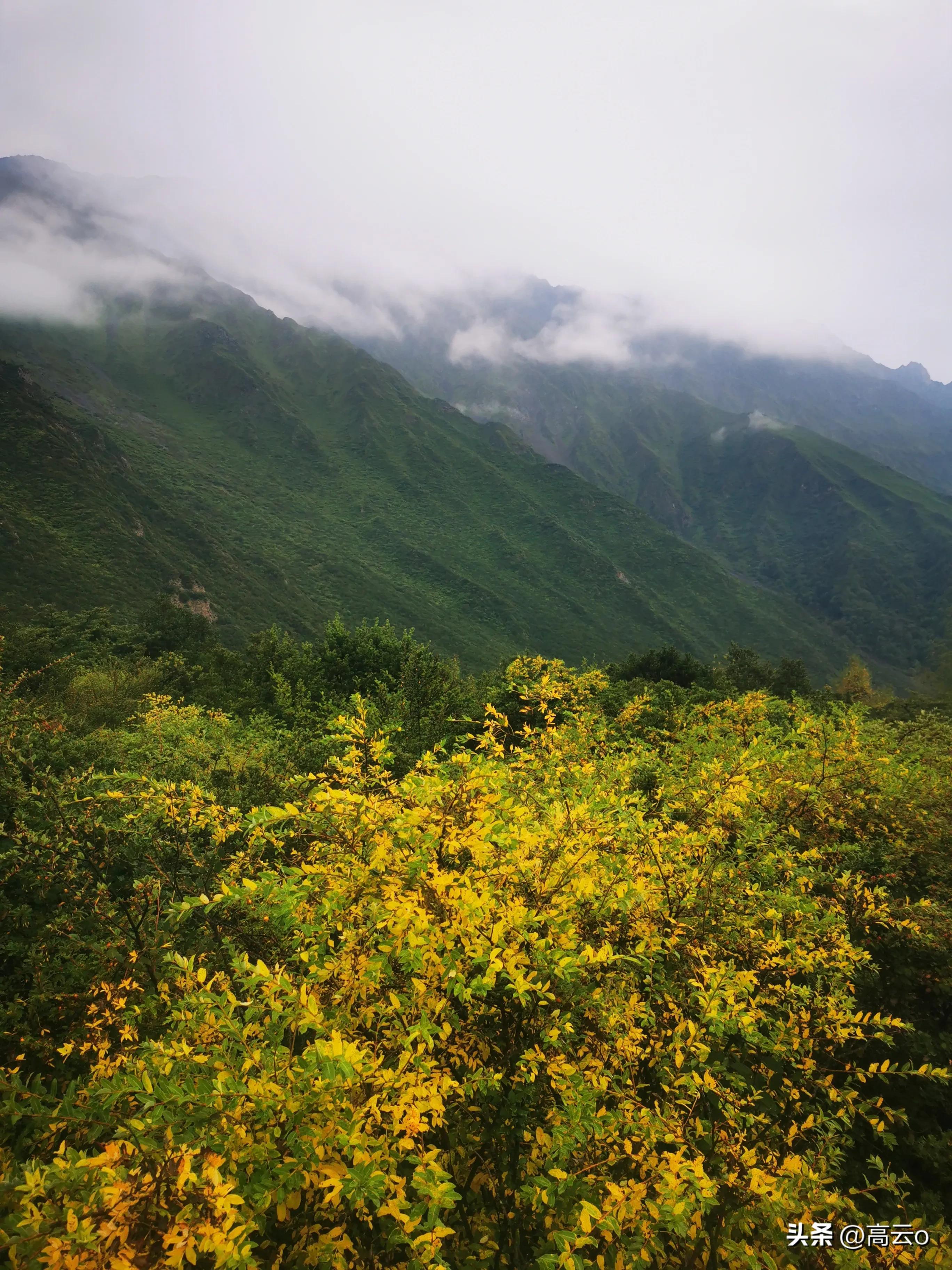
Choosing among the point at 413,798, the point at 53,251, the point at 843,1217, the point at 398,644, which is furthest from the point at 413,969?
the point at 53,251

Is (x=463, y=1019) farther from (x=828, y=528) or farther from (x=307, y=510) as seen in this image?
(x=828, y=528)

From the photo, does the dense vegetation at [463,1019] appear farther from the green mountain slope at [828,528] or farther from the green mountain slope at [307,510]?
the green mountain slope at [828,528]

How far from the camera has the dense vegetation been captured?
2.42 metres

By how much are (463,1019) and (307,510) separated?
98.8 m

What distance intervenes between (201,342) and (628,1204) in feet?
510

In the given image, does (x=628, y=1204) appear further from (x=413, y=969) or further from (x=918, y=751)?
(x=918, y=751)

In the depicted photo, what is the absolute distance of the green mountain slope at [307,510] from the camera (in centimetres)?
5653

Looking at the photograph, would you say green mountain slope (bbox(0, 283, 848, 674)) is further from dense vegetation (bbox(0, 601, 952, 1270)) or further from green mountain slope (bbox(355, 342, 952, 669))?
dense vegetation (bbox(0, 601, 952, 1270))

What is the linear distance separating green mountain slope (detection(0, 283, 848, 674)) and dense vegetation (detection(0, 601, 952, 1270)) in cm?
4803

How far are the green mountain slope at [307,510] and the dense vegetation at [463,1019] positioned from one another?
4803 cm

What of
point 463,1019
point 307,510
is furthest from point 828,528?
point 463,1019

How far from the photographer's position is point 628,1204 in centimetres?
256

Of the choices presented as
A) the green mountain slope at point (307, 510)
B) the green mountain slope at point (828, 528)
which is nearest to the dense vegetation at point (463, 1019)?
the green mountain slope at point (307, 510)

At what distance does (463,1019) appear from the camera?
345 centimetres
